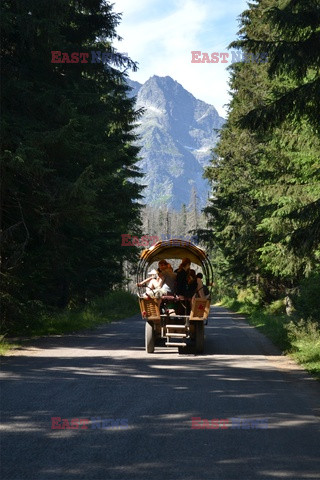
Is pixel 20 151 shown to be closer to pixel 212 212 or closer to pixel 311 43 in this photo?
pixel 311 43

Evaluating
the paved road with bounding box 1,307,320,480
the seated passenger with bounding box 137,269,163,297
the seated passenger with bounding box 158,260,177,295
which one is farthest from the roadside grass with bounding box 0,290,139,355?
the seated passenger with bounding box 158,260,177,295

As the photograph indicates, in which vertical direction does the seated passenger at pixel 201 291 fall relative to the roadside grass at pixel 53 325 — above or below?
above

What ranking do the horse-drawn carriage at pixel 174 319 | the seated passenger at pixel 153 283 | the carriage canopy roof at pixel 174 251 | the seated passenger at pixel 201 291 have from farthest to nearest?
the carriage canopy roof at pixel 174 251
the seated passenger at pixel 153 283
the seated passenger at pixel 201 291
the horse-drawn carriage at pixel 174 319

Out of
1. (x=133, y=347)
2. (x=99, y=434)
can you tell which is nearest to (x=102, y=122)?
(x=133, y=347)

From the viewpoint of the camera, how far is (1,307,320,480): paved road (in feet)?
16.7

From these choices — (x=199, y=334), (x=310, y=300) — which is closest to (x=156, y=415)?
(x=199, y=334)

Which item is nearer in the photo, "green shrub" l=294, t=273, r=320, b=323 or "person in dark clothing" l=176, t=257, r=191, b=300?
"person in dark clothing" l=176, t=257, r=191, b=300

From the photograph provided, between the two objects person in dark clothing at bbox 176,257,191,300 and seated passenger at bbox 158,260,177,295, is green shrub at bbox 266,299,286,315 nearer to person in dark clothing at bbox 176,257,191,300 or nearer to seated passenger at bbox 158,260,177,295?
seated passenger at bbox 158,260,177,295

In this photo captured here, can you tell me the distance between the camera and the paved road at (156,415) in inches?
200

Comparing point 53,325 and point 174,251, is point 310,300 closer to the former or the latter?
point 174,251

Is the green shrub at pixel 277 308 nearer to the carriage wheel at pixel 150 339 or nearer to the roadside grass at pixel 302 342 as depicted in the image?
the roadside grass at pixel 302 342

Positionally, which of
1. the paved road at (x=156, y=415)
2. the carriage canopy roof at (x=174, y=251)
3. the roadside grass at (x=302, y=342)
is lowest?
the paved road at (x=156, y=415)

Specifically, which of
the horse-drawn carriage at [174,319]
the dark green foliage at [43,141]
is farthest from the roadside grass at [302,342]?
the dark green foliage at [43,141]

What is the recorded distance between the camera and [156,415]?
7.09m
